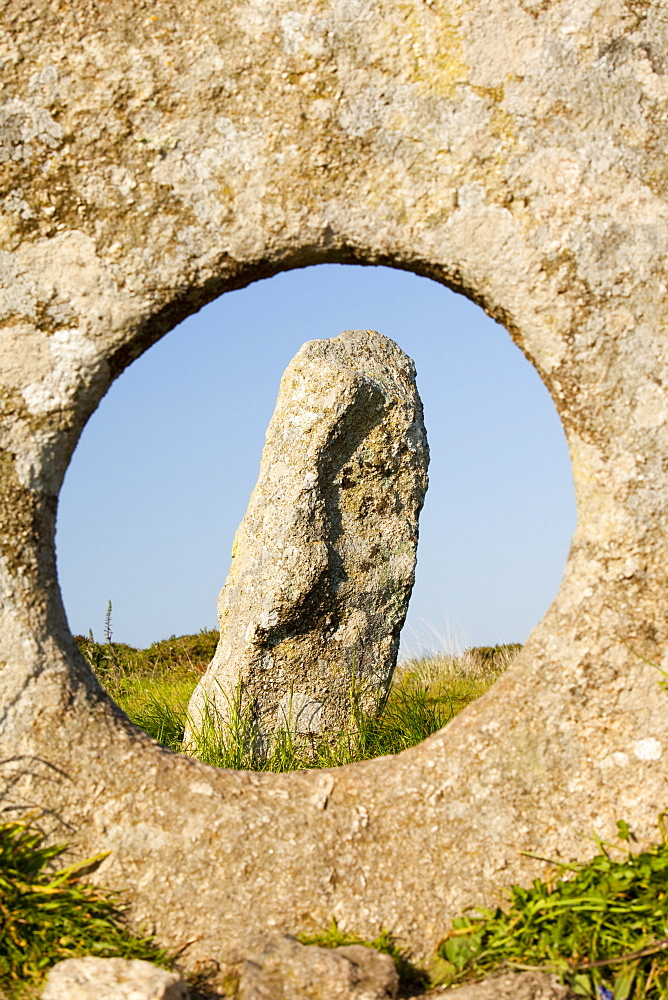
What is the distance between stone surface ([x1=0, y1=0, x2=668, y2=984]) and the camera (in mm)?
3121

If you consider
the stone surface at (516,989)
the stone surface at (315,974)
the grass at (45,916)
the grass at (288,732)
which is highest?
the grass at (288,732)

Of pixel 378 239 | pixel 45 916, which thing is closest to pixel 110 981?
pixel 45 916

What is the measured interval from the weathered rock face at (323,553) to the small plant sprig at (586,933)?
9.39 ft

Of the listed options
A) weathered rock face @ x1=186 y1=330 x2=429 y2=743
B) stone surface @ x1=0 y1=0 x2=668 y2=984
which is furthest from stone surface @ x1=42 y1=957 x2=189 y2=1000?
weathered rock face @ x1=186 y1=330 x2=429 y2=743

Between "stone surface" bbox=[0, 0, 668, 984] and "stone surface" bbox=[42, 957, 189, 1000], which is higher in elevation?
"stone surface" bbox=[0, 0, 668, 984]

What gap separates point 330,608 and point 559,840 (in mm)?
2987

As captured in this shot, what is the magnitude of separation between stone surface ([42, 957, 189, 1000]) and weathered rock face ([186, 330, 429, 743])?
123 inches

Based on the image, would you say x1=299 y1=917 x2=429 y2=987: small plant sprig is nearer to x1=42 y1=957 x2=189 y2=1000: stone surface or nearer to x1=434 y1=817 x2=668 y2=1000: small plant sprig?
x1=434 y1=817 x2=668 y2=1000: small plant sprig

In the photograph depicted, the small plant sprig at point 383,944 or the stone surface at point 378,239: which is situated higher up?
the stone surface at point 378,239

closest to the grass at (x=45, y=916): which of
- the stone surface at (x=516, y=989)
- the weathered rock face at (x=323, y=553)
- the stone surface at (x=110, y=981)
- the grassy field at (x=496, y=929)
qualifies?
the grassy field at (x=496, y=929)

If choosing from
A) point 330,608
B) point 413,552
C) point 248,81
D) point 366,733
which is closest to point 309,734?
point 366,733

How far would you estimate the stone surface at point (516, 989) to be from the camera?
257 cm

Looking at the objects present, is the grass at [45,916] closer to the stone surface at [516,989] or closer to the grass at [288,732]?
the stone surface at [516,989]

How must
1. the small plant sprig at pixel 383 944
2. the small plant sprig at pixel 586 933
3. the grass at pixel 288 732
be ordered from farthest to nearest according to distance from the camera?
1. the grass at pixel 288 732
2. the small plant sprig at pixel 383 944
3. the small plant sprig at pixel 586 933
